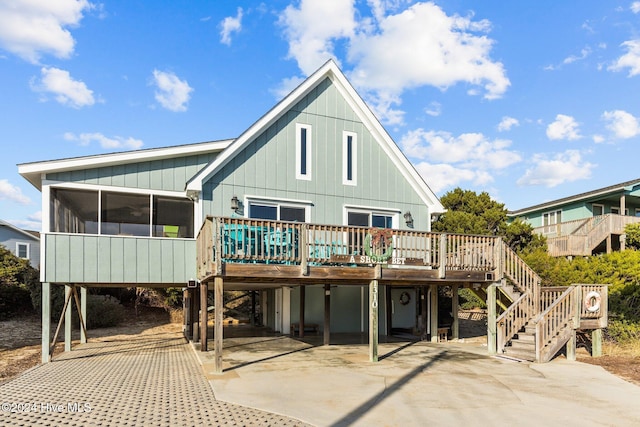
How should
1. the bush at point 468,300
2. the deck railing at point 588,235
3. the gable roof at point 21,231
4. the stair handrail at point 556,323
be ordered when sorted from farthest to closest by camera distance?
the gable roof at point 21,231
the bush at point 468,300
the deck railing at point 588,235
the stair handrail at point 556,323

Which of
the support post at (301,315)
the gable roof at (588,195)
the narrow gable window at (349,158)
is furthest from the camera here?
the gable roof at (588,195)

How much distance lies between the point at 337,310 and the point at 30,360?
964 centimetres

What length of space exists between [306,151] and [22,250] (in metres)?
26.4

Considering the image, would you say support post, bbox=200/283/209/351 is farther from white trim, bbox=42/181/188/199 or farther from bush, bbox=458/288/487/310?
bush, bbox=458/288/487/310

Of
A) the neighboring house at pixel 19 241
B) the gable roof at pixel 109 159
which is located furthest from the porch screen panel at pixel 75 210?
the neighboring house at pixel 19 241

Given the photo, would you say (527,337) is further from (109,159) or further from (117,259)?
(109,159)

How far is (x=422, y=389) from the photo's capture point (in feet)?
28.0

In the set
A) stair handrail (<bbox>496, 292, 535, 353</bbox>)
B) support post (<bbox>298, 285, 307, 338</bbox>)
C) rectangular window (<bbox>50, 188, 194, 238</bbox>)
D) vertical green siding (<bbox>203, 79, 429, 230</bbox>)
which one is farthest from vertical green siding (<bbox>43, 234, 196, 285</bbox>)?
stair handrail (<bbox>496, 292, 535, 353</bbox>)

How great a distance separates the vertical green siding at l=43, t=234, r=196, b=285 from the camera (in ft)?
39.3

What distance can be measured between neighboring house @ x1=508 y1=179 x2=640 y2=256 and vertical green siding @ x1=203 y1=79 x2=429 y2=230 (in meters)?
12.3

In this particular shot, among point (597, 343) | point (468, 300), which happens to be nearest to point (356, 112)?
point (597, 343)

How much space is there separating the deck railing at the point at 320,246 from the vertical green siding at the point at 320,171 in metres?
2.45

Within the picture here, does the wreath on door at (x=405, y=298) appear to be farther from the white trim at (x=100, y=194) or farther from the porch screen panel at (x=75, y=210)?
the porch screen panel at (x=75, y=210)

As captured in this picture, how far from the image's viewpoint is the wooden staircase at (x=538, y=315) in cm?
1185
